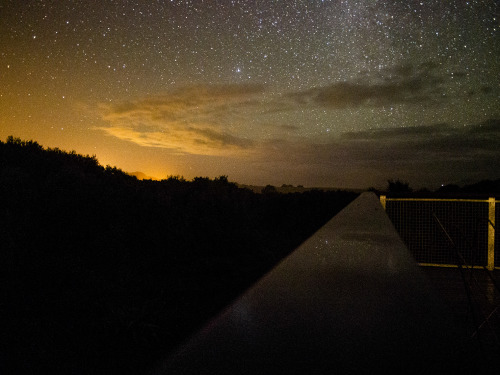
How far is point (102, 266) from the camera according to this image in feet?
15.1

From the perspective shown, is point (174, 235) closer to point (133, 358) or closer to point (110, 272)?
point (110, 272)

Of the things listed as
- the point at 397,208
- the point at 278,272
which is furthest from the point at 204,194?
the point at 278,272

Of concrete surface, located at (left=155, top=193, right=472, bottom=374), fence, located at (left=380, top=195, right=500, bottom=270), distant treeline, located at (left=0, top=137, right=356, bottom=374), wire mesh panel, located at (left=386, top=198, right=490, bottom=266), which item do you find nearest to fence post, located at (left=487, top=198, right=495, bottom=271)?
fence, located at (left=380, top=195, right=500, bottom=270)

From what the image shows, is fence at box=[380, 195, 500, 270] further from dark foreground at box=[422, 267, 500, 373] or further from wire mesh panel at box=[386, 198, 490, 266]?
dark foreground at box=[422, 267, 500, 373]

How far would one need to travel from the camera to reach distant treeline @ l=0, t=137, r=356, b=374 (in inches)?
130

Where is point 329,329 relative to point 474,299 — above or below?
above

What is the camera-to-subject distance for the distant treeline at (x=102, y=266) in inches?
130

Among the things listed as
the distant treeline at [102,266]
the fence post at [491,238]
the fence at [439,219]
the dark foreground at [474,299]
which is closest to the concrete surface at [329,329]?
the distant treeline at [102,266]

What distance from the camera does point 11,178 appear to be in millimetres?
5289

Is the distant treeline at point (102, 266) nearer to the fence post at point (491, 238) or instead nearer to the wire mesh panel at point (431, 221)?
the wire mesh panel at point (431, 221)

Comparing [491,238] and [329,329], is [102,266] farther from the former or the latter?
[491,238]

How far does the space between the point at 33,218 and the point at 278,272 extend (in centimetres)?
526

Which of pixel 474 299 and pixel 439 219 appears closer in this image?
pixel 474 299

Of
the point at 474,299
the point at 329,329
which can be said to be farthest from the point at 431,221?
the point at 329,329
